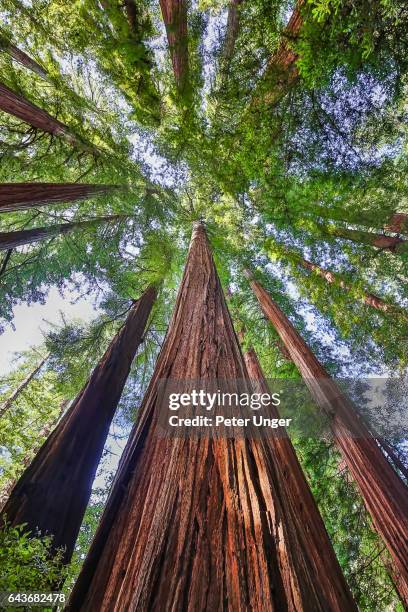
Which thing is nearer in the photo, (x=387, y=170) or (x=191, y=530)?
(x=191, y=530)

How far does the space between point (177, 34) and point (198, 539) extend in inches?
245

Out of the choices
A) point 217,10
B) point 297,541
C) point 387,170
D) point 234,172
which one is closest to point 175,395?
point 297,541

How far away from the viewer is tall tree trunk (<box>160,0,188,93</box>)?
14.3 ft

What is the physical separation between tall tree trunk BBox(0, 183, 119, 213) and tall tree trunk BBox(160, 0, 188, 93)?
264cm

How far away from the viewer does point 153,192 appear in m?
7.29

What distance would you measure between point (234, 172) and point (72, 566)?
5943mm

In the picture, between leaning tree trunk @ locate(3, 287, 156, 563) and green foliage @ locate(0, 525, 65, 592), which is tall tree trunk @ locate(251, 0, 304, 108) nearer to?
leaning tree trunk @ locate(3, 287, 156, 563)

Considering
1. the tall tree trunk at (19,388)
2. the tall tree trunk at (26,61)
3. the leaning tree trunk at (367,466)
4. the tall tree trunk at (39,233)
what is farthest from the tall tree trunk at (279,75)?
the tall tree trunk at (19,388)

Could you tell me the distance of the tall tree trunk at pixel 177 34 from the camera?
4348 mm

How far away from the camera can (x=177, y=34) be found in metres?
4.64

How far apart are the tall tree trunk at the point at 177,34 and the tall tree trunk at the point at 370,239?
3.80 meters

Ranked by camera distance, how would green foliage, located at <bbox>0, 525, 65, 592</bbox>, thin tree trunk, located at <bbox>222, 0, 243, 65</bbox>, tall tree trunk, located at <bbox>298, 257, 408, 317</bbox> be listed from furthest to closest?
1. tall tree trunk, located at <bbox>298, 257, 408, 317</bbox>
2. thin tree trunk, located at <bbox>222, 0, 243, 65</bbox>
3. green foliage, located at <bbox>0, 525, 65, 592</bbox>

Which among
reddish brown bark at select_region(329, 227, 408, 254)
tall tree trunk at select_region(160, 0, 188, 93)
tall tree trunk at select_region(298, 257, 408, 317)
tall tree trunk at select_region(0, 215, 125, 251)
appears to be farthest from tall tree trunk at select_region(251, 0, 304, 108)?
tall tree trunk at select_region(0, 215, 125, 251)

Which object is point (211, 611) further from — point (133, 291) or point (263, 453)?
point (133, 291)
